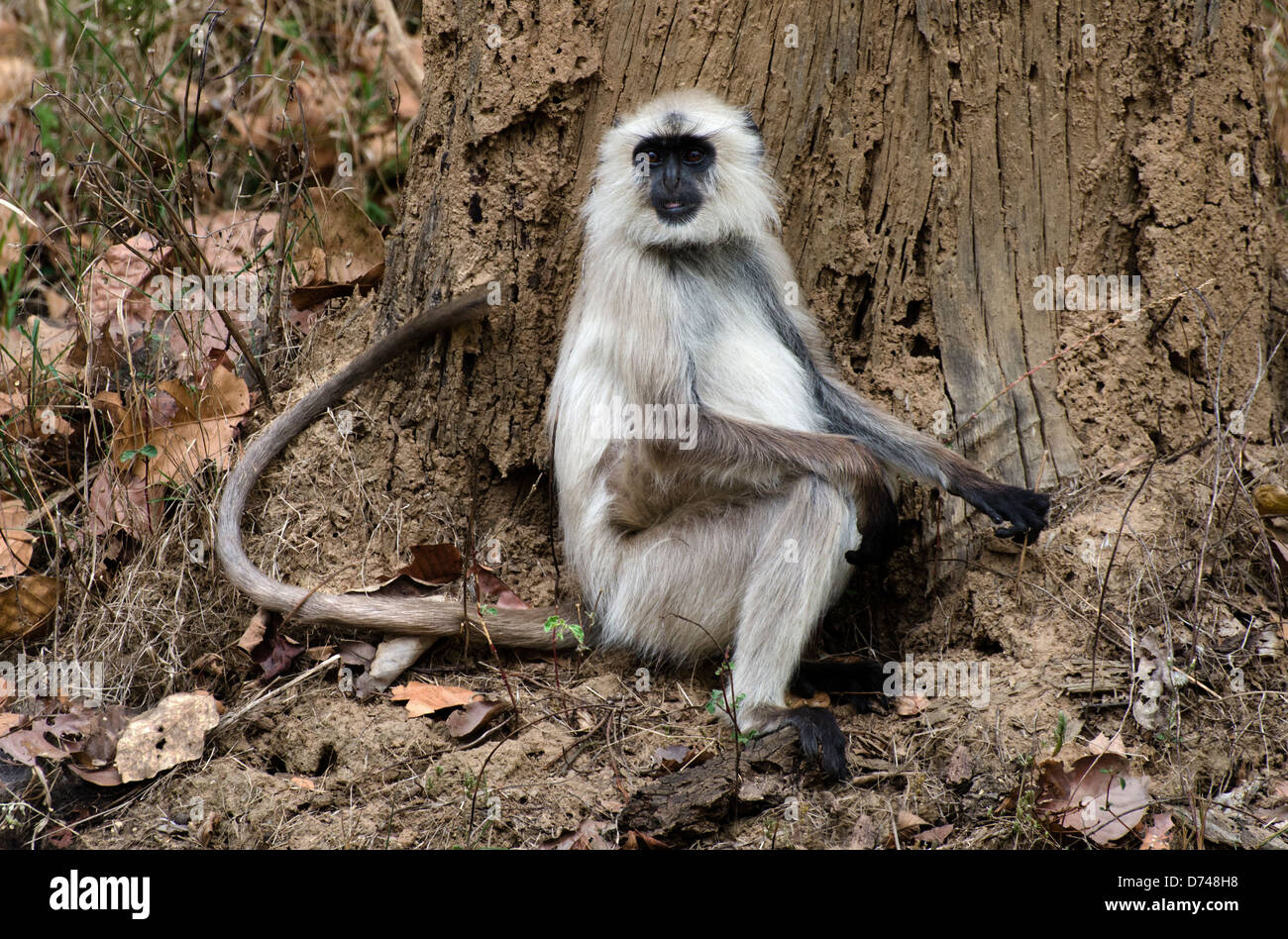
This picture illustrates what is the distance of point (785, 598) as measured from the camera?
406cm

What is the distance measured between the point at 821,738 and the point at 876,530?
0.74 m

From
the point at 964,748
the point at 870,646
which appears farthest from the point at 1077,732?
the point at 870,646

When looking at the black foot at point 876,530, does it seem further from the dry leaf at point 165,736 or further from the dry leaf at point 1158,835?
the dry leaf at point 165,736

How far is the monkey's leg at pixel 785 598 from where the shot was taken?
406 cm

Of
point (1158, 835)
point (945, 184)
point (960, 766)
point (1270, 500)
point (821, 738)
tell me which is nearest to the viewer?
point (1158, 835)

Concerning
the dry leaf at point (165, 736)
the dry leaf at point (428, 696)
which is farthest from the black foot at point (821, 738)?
the dry leaf at point (165, 736)

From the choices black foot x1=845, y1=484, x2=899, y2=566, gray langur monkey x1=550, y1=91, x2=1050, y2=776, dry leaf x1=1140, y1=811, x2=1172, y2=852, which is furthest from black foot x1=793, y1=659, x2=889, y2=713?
dry leaf x1=1140, y1=811, x2=1172, y2=852

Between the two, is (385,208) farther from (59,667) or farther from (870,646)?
(870,646)

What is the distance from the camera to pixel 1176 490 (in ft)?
14.4

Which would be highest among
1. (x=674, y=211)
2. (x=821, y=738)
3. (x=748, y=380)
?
(x=674, y=211)

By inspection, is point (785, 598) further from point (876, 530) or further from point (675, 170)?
point (675, 170)

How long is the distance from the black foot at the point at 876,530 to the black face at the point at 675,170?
1.21 meters

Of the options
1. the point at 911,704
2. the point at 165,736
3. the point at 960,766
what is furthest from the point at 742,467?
the point at 165,736

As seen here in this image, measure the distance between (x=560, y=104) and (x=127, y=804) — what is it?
9.53 feet
